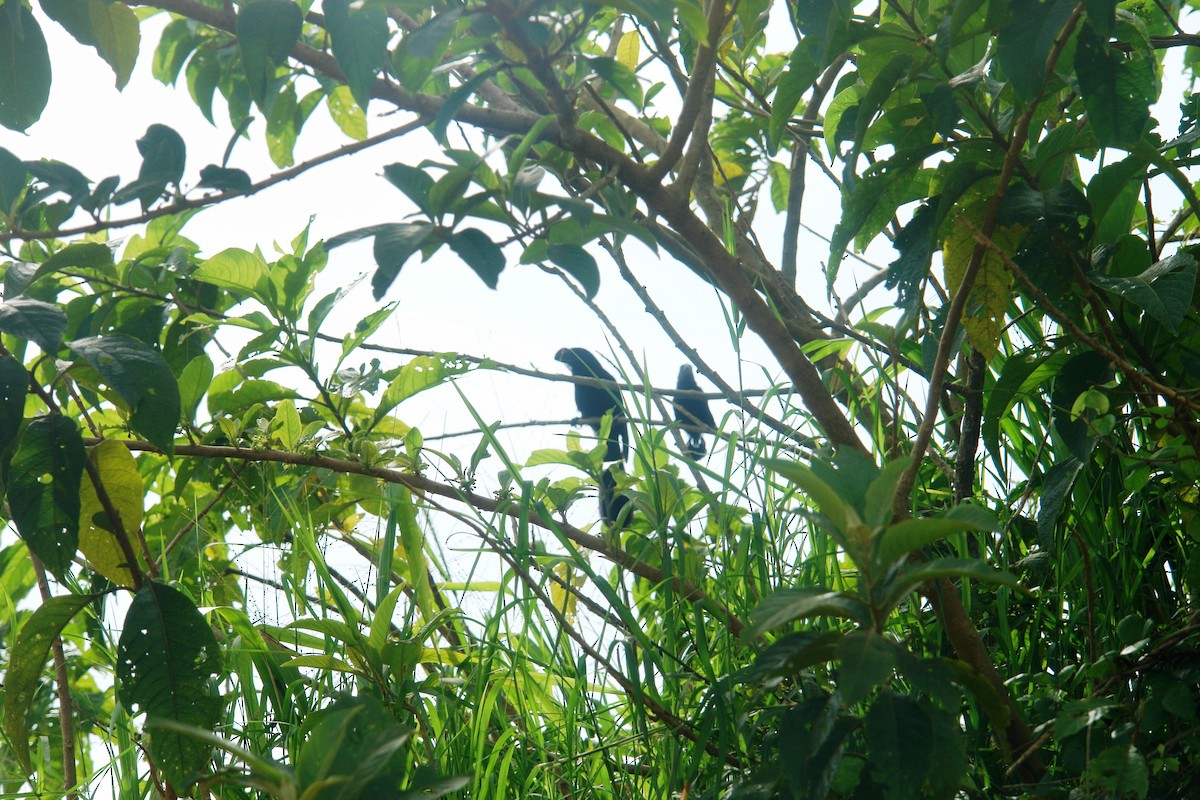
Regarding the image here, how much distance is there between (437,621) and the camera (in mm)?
1230

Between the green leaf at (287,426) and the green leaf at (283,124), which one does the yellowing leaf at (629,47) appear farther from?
the green leaf at (287,426)

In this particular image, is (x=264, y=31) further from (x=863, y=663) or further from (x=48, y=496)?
(x=863, y=663)

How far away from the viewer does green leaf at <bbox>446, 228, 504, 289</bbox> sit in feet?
2.75

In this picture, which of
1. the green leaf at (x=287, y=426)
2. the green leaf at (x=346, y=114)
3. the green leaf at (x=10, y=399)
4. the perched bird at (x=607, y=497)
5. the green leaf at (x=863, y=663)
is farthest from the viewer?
the green leaf at (x=346, y=114)

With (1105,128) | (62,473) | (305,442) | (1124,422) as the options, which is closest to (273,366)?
Answer: (305,442)

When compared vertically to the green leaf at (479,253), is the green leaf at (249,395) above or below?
above

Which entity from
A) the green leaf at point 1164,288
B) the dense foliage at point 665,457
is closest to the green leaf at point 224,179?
the dense foliage at point 665,457

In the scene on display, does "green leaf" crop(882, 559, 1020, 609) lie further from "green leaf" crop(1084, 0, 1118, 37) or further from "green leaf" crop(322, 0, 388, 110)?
"green leaf" crop(322, 0, 388, 110)

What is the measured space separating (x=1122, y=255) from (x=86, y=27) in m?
1.35

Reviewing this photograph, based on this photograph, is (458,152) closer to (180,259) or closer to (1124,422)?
(180,259)

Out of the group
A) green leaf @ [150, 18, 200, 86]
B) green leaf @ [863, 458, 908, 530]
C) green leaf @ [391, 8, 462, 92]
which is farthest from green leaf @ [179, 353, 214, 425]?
green leaf @ [863, 458, 908, 530]

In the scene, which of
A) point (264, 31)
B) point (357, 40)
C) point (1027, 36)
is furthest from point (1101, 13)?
point (264, 31)

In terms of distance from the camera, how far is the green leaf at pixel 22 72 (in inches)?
42.9

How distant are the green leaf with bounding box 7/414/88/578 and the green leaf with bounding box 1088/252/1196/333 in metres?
1.19
